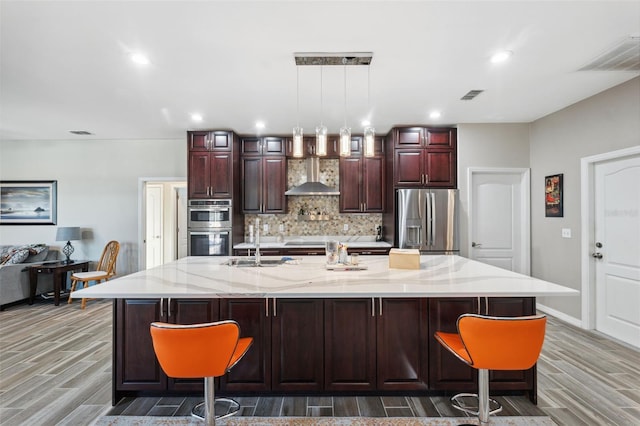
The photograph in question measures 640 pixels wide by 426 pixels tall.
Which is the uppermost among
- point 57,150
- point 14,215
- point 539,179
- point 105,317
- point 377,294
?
point 57,150

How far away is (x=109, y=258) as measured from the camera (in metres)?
5.67

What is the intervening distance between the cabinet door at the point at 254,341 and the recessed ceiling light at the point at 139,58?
2.10 metres

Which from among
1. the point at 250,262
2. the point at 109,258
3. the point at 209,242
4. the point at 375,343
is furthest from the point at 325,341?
the point at 109,258

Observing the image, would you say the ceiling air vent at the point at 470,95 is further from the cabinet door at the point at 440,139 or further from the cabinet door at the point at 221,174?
the cabinet door at the point at 221,174

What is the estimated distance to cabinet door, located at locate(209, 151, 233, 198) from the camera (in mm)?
5156

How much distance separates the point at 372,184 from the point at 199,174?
269 cm

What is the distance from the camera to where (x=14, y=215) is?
6.05 meters

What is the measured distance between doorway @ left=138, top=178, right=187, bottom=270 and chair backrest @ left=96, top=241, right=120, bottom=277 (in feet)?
4.23

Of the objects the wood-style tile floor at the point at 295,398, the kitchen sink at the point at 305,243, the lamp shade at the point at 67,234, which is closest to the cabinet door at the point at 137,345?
the wood-style tile floor at the point at 295,398

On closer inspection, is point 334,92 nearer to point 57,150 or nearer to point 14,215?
point 57,150

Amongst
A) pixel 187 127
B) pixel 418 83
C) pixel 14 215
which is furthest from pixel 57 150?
pixel 418 83

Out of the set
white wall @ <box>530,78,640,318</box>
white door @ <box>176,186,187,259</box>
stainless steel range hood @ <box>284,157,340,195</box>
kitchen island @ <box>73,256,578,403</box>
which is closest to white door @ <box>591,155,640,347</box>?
white wall @ <box>530,78,640,318</box>

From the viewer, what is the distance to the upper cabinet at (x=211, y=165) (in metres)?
5.16

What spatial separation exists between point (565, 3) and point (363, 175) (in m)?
3.51
